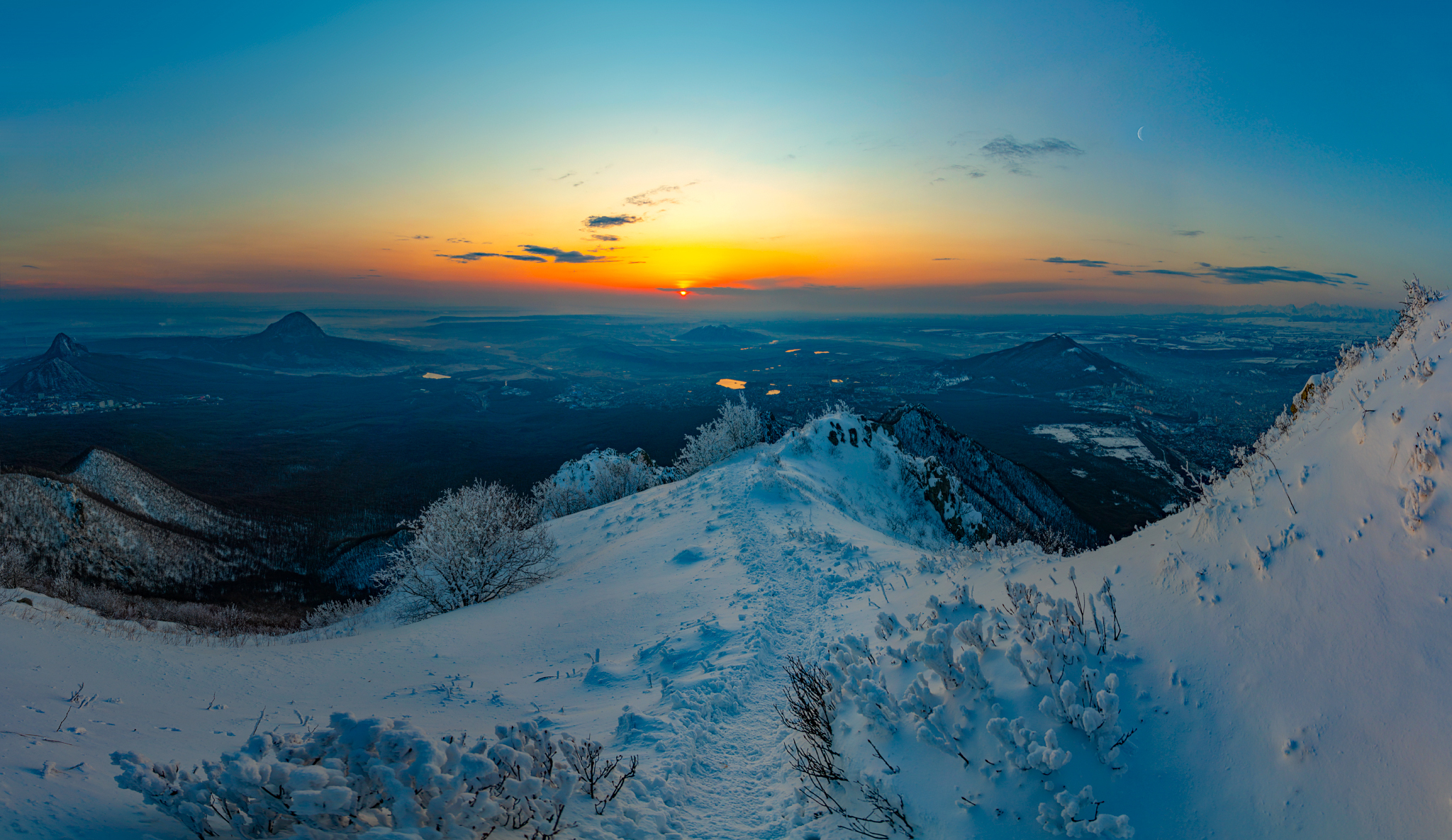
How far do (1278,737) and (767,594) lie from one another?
34.5 ft

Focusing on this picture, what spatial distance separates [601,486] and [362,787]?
1901 inches

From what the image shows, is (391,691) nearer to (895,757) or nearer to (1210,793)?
(895,757)

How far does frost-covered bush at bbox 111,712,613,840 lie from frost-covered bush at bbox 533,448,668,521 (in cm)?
4462

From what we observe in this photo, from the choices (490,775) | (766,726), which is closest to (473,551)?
(766,726)

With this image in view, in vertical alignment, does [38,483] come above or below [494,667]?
below

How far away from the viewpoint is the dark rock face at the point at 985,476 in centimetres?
5131

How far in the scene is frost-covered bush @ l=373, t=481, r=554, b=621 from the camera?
23609mm

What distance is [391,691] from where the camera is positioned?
944 centimetres

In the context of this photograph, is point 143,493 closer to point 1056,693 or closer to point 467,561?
point 467,561

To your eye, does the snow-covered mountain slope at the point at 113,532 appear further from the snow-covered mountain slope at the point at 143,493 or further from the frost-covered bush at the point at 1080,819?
the frost-covered bush at the point at 1080,819

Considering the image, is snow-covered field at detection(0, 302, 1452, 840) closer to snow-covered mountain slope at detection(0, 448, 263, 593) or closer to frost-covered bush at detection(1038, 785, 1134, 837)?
frost-covered bush at detection(1038, 785, 1134, 837)

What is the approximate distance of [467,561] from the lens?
23641 millimetres

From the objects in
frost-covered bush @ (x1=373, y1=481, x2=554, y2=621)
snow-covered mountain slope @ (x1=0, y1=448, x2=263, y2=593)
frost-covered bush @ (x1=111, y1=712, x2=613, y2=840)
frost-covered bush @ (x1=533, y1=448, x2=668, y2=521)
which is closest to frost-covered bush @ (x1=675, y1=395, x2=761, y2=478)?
frost-covered bush @ (x1=533, y1=448, x2=668, y2=521)

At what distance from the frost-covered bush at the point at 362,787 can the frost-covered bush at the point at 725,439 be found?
149 ft
